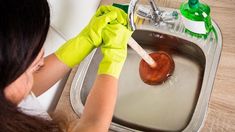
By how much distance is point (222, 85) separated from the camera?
0.79 meters

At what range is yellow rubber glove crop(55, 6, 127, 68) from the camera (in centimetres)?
82

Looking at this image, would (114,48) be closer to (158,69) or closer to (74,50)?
(74,50)

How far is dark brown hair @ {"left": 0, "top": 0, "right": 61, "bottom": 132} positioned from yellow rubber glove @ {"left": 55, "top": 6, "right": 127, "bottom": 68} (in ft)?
0.96

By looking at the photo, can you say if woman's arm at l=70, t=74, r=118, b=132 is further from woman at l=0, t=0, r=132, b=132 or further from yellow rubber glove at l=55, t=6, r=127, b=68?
yellow rubber glove at l=55, t=6, r=127, b=68

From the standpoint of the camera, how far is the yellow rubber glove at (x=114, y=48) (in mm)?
786

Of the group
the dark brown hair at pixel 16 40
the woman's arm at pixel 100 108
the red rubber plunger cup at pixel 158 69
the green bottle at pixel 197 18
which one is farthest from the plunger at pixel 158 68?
the dark brown hair at pixel 16 40

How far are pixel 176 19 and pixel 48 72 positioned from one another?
42 centimetres

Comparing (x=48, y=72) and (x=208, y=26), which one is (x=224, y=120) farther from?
(x=48, y=72)

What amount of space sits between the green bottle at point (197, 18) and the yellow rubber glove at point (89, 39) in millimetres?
190

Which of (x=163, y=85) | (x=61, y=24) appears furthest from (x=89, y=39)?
(x=163, y=85)

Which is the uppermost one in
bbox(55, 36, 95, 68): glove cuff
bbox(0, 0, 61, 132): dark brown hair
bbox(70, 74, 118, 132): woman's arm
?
bbox(0, 0, 61, 132): dark brown hair

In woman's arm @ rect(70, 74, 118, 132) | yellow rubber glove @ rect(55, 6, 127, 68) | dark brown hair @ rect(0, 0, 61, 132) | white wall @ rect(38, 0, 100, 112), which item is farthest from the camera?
white wall @ rect(38, 0, 100, 112)

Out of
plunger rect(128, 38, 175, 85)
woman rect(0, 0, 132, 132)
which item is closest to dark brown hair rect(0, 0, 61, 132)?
woman rect(0, 0, 132, 132)

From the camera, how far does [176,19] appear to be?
3.15 feet
